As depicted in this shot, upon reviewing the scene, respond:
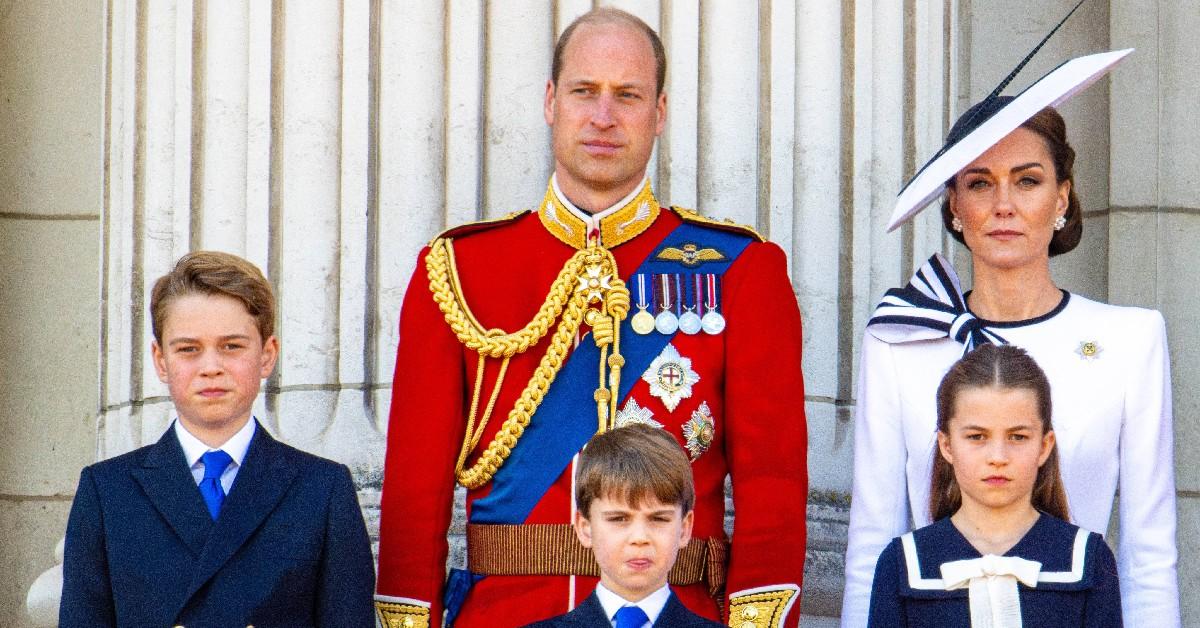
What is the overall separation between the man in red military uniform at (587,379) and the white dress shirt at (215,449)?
33 cm

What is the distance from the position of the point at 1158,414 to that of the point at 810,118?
1298 millimetres

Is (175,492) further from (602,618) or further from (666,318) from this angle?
(666,318)

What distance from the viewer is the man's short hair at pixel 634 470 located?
3.75 meters

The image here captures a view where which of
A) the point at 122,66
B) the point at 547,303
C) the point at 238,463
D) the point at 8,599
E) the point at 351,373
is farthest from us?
the point at 8,599

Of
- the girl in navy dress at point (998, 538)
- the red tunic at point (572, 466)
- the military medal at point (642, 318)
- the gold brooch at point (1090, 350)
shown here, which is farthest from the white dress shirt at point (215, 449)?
the gold brooch at point (1090, 350)

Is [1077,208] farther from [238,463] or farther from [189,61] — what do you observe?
[189,61]

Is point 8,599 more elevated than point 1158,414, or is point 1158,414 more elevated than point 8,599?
point 1158,414

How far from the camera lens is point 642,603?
3.71 metres

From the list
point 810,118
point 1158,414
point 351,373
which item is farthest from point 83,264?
point 1158,414

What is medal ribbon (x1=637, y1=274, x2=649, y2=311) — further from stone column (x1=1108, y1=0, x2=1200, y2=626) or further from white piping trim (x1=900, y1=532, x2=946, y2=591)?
stone column (x1=1108, y1=0, x2=1200, y2=626)

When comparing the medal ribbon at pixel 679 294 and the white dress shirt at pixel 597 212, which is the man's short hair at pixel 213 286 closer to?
the white dress shirt at pixel 597 212

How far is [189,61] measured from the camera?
512 centimetres

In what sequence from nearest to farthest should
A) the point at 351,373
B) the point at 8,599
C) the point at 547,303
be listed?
1. the point at 547,303
2. the point at 351,373
3. the point at 8,599

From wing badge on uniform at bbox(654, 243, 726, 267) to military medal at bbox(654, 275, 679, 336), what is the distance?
74 millimetres
